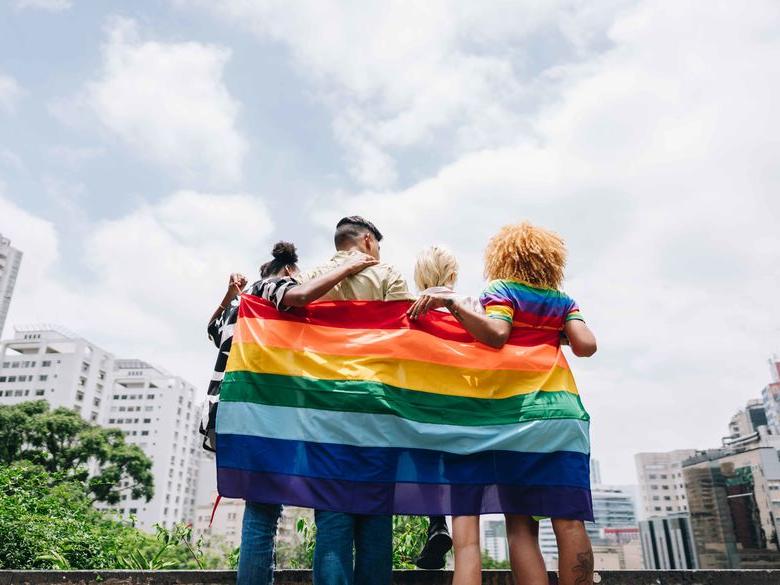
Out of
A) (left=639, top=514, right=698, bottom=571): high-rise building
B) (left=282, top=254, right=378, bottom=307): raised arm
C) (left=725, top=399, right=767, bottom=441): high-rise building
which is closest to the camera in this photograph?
(left=282, top=254, right=378, bottom=307): raised arm

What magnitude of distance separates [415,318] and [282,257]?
912 mm

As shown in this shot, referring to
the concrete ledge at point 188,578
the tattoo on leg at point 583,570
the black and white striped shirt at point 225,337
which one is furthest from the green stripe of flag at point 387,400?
the concrete ledge at point 188,578

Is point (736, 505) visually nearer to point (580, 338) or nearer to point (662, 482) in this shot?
point (580, 338)

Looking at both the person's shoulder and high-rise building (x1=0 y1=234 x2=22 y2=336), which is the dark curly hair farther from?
high-rise building (x1=0 y1=234 x2=22 y2=336)

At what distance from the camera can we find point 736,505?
167ft

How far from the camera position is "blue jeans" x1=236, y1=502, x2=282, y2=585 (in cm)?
236

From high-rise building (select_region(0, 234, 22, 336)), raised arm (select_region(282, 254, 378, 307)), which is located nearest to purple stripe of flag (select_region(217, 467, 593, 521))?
raised arm (select_region(282, 254, 378, 307))

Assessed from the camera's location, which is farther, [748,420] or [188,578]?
[748,420]

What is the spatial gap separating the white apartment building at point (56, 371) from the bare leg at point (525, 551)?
74.9 m

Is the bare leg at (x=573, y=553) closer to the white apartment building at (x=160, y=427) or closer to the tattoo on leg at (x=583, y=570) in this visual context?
the tattoo on leg at (x=583, y=570)

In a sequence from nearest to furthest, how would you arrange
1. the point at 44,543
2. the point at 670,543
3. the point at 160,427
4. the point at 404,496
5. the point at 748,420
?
the point at 404,496 → the point at 44,543 → the point at 670,543 → the point at 160,427 → the point at 748,420

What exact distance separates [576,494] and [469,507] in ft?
1.65

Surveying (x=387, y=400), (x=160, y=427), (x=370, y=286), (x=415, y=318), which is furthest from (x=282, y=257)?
(x=160, y=427)

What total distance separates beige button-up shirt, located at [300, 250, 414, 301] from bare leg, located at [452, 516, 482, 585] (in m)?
1.13
